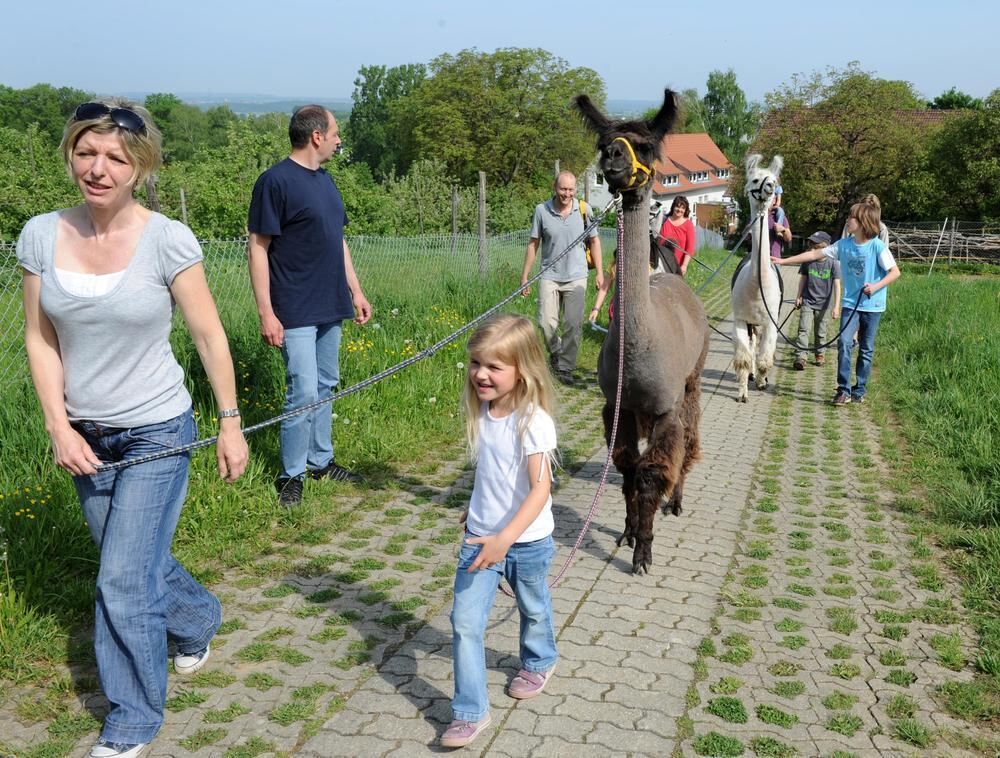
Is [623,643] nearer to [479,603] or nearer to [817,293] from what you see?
[479,603]

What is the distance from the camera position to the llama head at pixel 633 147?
4020mm

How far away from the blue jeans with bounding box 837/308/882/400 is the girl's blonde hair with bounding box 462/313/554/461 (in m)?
6.12

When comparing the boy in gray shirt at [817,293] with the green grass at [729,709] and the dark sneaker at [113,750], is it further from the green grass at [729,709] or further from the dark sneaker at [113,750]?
the dark sneaker at [113,750]

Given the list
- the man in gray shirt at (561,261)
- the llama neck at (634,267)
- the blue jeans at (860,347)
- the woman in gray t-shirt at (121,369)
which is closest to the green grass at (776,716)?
the llama neck at (634,267)

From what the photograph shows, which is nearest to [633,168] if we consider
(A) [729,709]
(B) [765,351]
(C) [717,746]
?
(A) [729,709]

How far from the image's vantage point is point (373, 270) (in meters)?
9.31

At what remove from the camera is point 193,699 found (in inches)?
125

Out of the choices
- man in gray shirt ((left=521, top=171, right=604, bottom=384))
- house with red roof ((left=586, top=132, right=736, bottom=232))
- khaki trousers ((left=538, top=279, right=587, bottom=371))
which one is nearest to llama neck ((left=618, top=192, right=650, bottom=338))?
man in gray shirt ((left=521, top=171, right=604, bottom=384))

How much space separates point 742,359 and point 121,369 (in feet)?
23.1

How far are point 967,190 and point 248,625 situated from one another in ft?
131

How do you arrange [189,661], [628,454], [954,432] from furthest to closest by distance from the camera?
[954,432], [628,454], [189,661]

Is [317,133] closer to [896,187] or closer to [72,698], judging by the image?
[72,698]

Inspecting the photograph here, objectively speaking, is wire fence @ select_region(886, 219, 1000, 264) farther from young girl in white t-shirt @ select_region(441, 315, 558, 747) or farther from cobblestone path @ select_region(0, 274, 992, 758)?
young girl in white t-shirt @ select_region(441, 315, 558, 747)

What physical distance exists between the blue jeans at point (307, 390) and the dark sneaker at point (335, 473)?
0.05 meters
